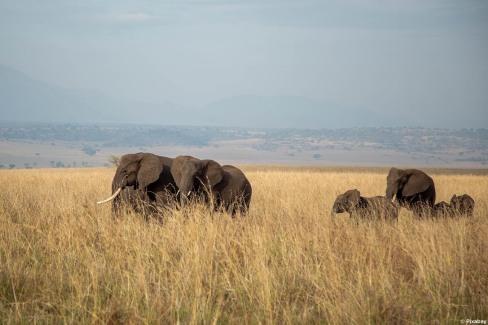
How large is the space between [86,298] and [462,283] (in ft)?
13.3

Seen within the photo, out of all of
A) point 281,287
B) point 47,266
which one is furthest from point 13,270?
point 281,287

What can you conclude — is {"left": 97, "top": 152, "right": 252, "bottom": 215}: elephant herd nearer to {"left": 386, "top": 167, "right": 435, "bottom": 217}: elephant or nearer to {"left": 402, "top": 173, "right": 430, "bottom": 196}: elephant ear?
{"left": 386, "top": 167, "right": 435, "bottom": 217}: elephant

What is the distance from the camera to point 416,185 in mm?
16172

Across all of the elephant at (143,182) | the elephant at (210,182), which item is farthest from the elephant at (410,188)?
the elephant at (143,182)

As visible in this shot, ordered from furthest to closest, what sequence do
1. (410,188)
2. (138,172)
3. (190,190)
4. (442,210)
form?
(410,188) → (442,210) → (138,172) → (190,190)

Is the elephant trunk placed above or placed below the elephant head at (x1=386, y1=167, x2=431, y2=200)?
below

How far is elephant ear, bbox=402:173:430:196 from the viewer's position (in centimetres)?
1611

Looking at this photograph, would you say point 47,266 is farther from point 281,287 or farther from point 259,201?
point 259,201

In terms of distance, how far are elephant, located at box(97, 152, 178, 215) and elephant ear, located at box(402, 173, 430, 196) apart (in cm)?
554

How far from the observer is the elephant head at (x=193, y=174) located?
13.6 meters

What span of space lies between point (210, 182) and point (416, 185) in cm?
511

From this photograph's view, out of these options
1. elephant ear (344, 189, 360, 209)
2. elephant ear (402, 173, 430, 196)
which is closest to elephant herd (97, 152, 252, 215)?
elephant ear (344, 189, 360, 209)

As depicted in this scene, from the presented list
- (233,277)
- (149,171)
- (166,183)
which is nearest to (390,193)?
(166,183)

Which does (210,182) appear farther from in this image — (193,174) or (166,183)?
(166,183)
